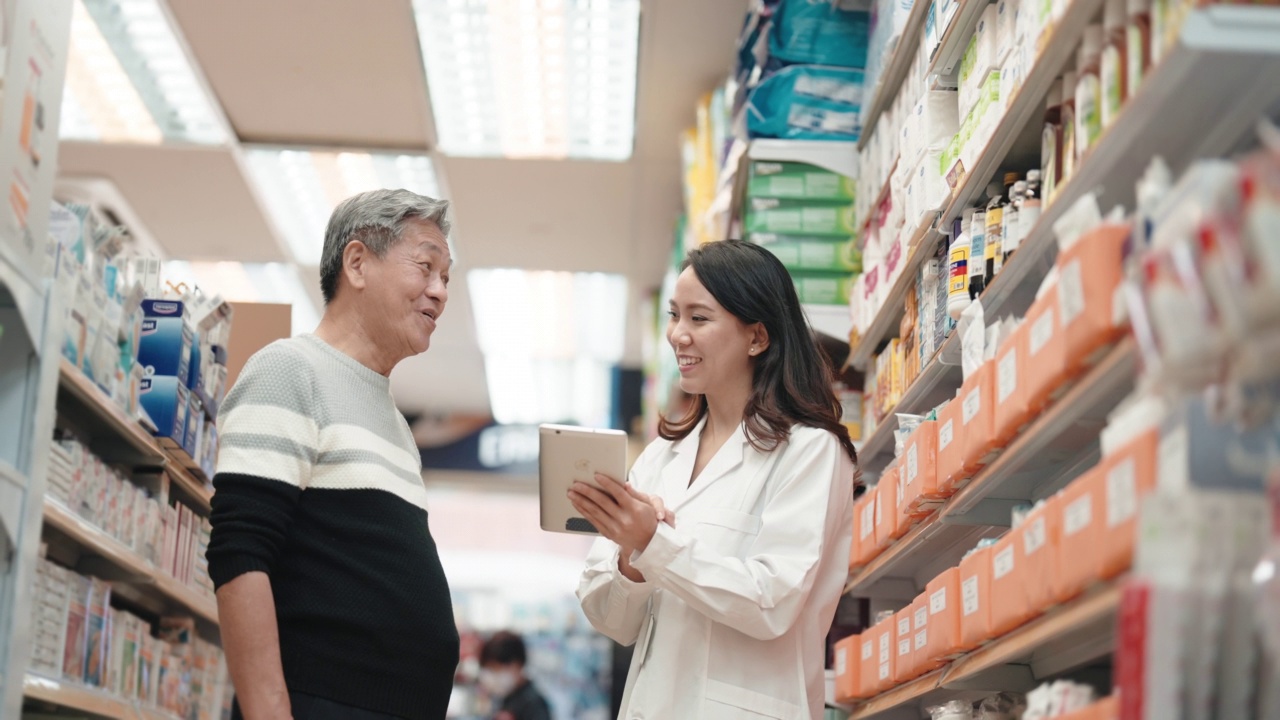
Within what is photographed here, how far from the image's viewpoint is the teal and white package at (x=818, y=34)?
4652 millimetres

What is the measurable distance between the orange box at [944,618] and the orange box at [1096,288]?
84 centimetres

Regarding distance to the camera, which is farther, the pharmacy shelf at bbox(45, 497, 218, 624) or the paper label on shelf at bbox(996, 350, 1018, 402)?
the pharmacy shelf at bbox(45, 497, 218, 624)

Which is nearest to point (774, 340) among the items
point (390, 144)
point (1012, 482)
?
point (1012, 482)

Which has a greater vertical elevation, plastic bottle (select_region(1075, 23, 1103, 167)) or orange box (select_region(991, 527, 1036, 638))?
plastic bottle (select_region(1075, 23, 1103, 167))

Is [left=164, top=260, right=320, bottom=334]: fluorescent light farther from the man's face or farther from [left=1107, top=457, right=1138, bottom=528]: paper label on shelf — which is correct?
[left=1107, top=457, right=1138, bottom=528]: paper label on shelf

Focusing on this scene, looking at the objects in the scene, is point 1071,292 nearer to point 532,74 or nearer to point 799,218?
point 799,218

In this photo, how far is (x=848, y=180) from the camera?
465 cm

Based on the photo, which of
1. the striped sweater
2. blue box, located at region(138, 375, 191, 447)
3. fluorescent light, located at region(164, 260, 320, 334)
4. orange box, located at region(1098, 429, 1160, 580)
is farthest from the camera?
fluorescent light, located at region(164, 260, 320, 334)

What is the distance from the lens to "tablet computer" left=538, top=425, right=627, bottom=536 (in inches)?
102

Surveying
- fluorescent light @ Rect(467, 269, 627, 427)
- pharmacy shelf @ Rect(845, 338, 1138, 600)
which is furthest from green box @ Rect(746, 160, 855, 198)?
fluorescent light @ Rect(467, 269, 627, 427)

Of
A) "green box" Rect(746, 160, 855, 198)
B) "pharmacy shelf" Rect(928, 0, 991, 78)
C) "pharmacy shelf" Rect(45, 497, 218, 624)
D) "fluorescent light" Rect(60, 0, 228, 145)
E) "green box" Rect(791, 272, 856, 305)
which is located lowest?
"pharmacy shelf" Rect(45, 497, 218, 624)

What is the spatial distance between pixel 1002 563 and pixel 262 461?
1340 millimetres

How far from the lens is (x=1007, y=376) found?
2.44 m

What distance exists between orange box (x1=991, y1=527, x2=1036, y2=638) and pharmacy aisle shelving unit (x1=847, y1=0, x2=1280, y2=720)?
0.10 feet
